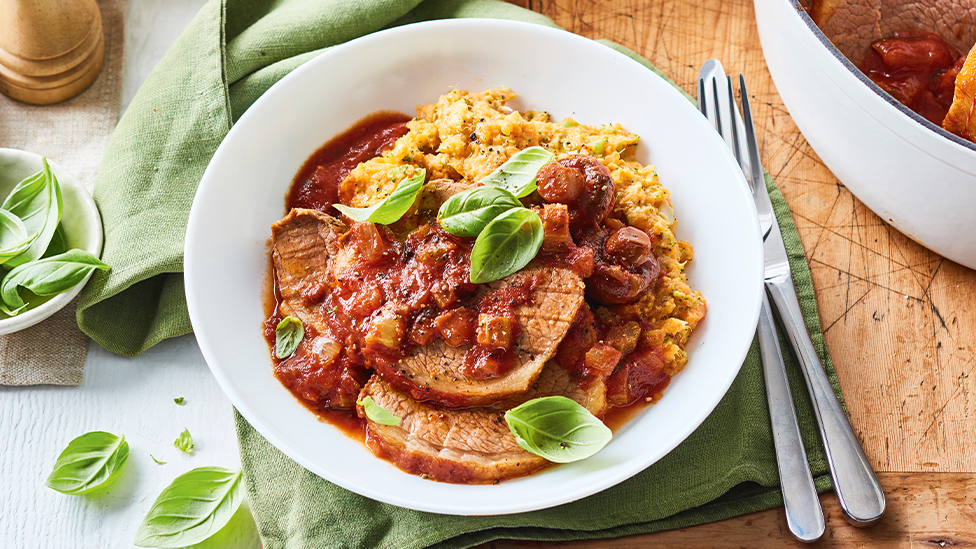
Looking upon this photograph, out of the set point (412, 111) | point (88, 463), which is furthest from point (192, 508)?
point (412, 111)

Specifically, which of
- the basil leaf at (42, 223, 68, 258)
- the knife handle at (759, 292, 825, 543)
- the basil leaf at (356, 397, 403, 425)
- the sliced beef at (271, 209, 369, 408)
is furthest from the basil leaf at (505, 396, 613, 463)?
the basil leaf at (42, 223, 68, 258)

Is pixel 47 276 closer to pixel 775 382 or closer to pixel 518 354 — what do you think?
pixel 518 354

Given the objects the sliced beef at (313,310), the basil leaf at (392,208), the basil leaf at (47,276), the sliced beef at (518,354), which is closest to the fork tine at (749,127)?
the sliced beef at (518,354)

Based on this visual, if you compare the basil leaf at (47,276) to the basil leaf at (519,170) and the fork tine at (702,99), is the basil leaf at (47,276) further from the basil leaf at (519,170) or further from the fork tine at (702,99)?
the fork tine at (702,99)

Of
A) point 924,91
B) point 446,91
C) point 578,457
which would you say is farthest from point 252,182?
point 924,91

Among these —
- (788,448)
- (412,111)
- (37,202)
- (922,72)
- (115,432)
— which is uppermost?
(922,72)
